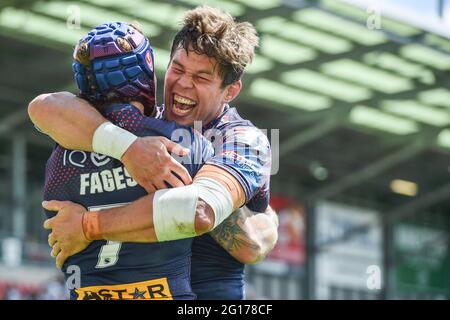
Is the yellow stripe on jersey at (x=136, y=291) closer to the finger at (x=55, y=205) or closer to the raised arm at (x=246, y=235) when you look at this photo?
the finger at (x=55, y=205)

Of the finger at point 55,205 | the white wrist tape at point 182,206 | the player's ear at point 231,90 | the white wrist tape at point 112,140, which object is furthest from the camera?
the player's ear at point 231,90

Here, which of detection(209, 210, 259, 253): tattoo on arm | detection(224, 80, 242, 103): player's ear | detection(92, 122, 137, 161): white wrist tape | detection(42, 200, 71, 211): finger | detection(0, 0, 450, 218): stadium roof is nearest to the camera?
detection(92, 122, 137, 161): white wrist tape

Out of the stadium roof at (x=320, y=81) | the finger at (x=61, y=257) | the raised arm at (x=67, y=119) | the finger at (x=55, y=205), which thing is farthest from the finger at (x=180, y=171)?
the stadium roof at (x=320, y=81)

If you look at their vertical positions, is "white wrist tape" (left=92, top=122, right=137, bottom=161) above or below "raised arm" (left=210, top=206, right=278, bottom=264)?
above

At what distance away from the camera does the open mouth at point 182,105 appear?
191 inches

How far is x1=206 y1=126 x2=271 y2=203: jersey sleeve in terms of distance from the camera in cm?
448

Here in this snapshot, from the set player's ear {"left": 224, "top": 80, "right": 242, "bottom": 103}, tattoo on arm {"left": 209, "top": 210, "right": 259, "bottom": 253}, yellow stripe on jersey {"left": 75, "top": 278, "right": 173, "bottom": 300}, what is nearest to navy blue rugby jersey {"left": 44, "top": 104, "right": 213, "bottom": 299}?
yellow stripe on jersey {"left": 75, "top": 278, "right": 173, "bottom": 300}

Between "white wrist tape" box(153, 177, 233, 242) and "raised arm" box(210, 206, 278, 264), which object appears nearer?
"white wrist tape" box(153, 177, 233, 242)

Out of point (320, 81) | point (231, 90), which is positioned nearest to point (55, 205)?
point (231, 90)

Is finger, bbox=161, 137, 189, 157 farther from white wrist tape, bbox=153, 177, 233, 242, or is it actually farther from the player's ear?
the player's ear

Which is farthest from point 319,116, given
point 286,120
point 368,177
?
point 368,177

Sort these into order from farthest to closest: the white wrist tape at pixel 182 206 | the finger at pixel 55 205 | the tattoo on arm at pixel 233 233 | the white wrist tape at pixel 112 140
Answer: the tattoo on arm at pixel 233 233, the finger at pixel 55 205, the white wrist tape at pixel 112 140, the white wrist tape at pixel 182 206

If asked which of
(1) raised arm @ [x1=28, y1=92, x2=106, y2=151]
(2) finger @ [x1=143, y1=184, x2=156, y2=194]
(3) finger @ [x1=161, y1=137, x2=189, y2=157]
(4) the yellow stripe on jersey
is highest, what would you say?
(1) raised arm @ [x1=28, y1=92, x2=106, y2=151]

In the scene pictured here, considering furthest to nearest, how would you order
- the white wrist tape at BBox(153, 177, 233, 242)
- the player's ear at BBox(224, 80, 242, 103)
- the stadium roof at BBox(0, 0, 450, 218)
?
1. the stadium roof at BBox(0, 0, 450, 218)
2. the player's ear at BBox(224, 80, 242, 103)
3. the white wrist tape at BBox(153, 177, 233, 242)
